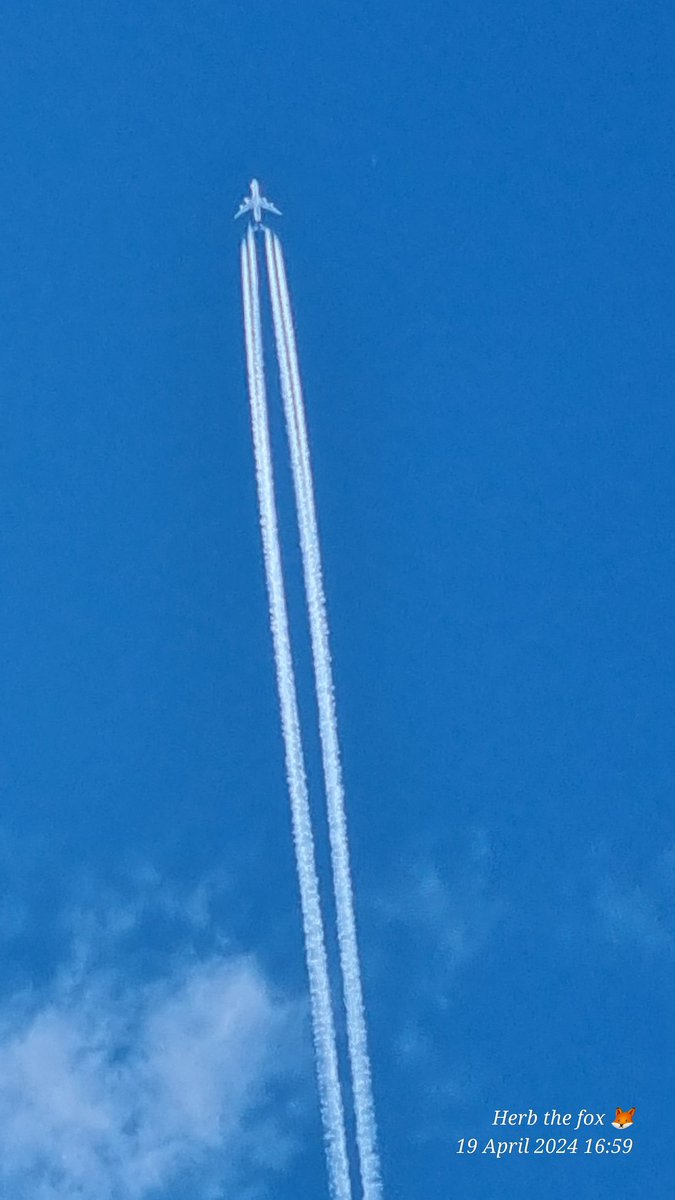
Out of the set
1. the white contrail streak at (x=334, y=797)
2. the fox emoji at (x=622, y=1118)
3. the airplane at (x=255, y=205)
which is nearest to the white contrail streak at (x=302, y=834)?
the white contrail streak at (x=334, y=797)

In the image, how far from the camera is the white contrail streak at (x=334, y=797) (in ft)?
111

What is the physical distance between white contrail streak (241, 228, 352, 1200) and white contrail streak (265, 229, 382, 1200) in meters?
0.56

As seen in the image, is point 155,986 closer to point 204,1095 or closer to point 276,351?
point 204,1095

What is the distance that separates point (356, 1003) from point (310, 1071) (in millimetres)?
3341

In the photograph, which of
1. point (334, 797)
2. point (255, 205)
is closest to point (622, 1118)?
point (334, 797)

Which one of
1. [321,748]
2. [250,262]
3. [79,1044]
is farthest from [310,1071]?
[250,262]

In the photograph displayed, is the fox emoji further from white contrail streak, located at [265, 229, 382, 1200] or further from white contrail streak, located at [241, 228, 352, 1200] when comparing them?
white contrail streak, located at [241, 228, 352, 1200]

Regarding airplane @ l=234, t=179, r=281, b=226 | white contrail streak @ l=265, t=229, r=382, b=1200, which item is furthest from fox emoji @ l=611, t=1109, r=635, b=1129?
airplane @ l=234, t=179, r=281, b=226

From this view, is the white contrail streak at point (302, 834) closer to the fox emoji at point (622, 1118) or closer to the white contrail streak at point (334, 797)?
the white contrail streak at point (334, 797)

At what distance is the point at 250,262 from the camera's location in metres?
37.1

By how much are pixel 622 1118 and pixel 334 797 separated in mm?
12710

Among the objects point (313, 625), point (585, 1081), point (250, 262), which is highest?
point (250, 262)

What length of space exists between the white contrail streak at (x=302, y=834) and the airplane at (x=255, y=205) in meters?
5.41

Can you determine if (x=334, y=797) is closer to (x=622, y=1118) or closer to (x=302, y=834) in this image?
(x=302, y=834)
